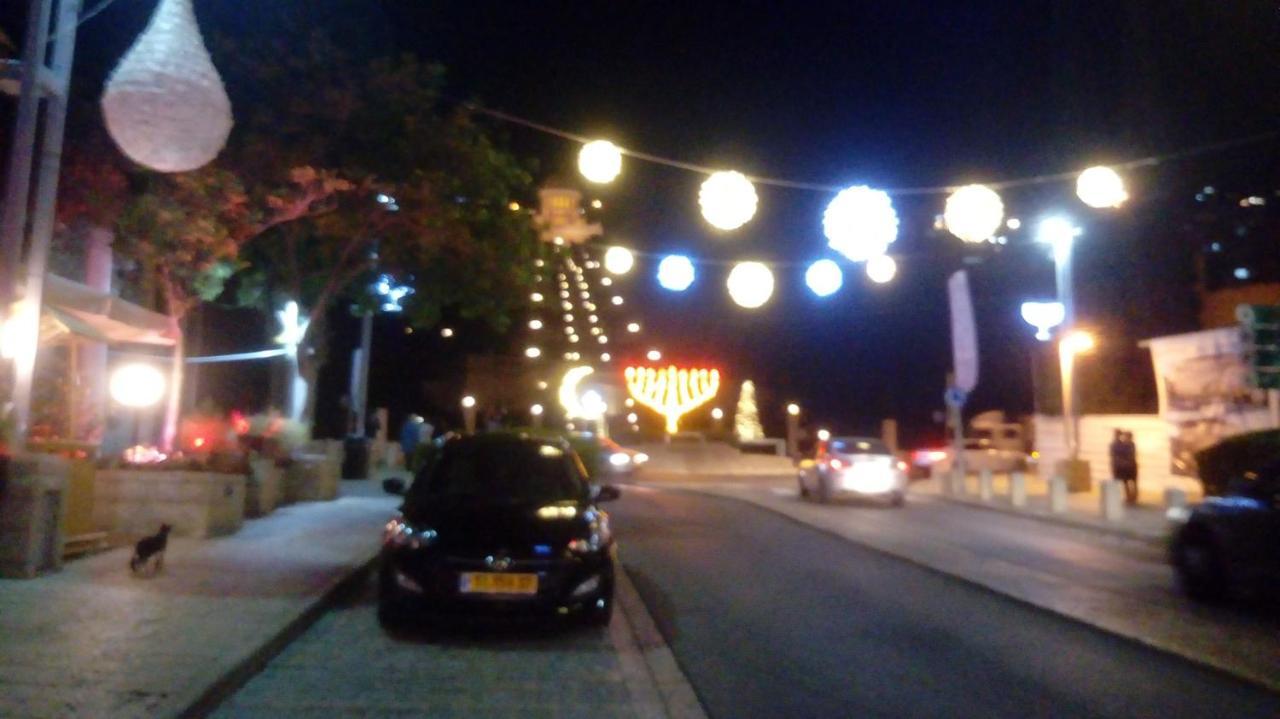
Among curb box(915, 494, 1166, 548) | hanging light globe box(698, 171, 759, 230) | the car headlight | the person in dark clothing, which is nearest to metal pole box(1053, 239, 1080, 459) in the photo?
the person in dark clothing

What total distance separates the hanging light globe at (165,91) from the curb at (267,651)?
488 cm

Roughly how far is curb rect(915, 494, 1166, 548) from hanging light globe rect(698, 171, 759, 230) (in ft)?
24.3

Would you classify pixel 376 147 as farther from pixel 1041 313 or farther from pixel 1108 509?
pixel 1041 313

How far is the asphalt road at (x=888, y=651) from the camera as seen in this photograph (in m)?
7.65

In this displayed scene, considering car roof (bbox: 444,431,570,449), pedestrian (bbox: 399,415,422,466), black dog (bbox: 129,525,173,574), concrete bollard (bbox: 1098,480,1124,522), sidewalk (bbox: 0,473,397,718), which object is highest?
pedestrian (bbox: 399,415,422,466)

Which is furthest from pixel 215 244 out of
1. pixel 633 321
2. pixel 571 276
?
pixel 633 321

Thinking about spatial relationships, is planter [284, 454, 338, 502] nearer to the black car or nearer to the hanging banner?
the black car

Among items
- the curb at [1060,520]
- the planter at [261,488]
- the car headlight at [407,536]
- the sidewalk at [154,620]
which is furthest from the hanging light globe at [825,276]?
the car headlight at [407,536]

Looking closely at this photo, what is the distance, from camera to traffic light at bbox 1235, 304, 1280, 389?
15844 mm

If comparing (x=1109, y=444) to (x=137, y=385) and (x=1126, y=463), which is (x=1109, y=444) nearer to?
(x=1126, y=463)

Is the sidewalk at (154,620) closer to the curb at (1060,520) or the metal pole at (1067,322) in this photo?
the curb at (1060,520)

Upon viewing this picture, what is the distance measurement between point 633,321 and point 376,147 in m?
57.5

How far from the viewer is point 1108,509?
2158 cm

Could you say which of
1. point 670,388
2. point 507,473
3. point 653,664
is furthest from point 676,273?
point 670,388
